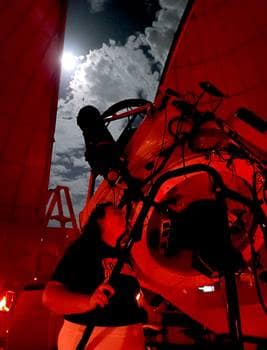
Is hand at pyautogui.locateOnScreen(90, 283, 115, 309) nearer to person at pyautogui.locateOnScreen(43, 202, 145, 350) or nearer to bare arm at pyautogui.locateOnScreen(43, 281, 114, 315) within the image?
bare arm at pyautogui.locateOnScreen(43, 281, 114, 315)

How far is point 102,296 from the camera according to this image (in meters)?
1.60

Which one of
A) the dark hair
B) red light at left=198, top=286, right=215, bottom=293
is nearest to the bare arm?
the dark hair

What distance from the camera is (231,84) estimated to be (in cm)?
735

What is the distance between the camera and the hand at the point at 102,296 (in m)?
1.59

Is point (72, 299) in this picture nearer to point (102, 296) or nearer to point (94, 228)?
point (102, 296)

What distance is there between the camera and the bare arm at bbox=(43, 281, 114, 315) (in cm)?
161

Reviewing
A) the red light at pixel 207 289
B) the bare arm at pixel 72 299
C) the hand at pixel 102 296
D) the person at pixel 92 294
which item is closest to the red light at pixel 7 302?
the red light at pixel 207 289

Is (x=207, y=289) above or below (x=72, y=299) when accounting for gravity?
above

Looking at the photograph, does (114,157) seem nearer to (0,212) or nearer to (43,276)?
(43,276)

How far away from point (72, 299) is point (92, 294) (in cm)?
11

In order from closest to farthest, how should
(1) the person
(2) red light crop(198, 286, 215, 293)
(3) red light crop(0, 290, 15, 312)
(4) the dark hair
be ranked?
1. (1) the person
2. (4) the dark hair
3. (2) red light crop(198, 286, 215, 293)
4. (3) red light crop(0, 290, 15, 312)

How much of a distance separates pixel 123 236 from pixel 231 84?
608 centimetres

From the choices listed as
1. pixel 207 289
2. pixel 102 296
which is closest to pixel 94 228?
pixel 102 296

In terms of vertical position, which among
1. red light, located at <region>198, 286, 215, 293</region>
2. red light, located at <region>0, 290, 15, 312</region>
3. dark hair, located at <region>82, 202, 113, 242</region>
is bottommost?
red light, located at <region>198, 286, 215, 293</region>
